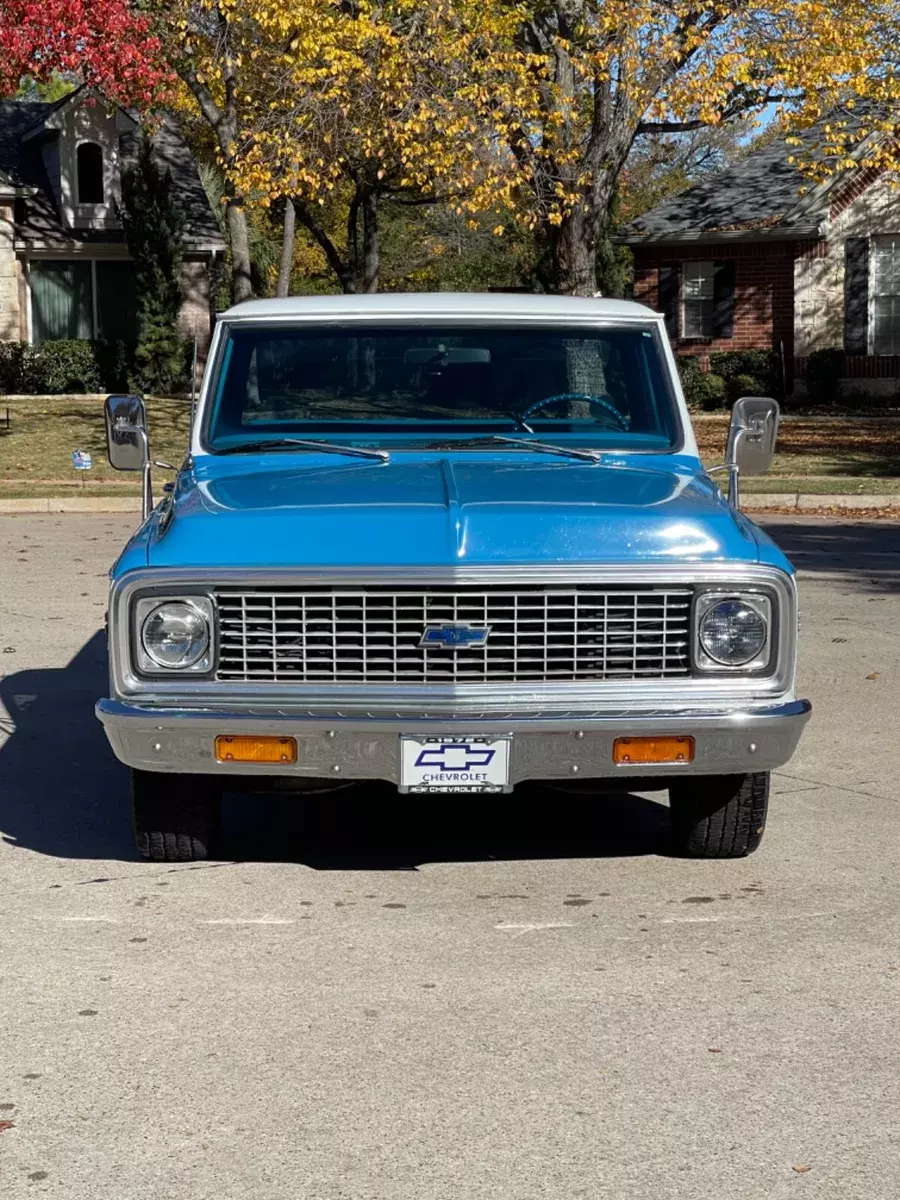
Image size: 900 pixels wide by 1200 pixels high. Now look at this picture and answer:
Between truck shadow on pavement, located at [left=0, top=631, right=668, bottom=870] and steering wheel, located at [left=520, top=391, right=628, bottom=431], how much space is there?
1.48 meters

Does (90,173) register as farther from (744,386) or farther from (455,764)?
(455,764)

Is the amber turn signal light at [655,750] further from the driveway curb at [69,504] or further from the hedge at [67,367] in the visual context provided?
the hedge at [67,367]

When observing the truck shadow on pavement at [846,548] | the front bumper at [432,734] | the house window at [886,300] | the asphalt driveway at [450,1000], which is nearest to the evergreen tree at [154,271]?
the house window at [886,300]

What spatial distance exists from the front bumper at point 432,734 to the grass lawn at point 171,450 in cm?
1515

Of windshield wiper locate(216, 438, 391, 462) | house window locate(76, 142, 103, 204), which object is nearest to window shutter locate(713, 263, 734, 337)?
house window locate(76, 142, 103, 204)

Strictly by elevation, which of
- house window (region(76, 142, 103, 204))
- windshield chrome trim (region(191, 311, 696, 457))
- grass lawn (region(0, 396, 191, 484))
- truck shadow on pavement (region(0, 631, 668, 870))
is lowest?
grass lawn (region(0, 396, 191, 484))

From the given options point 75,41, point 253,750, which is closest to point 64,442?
point 75,41

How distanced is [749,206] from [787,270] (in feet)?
6.12

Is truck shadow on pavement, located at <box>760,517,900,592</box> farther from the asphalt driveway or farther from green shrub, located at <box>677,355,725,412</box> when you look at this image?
green shrub, located at <box>677,355,725,412</box>

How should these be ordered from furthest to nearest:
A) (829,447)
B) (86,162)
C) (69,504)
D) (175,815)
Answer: (86,162)
(829,447)
(69,504)
(175,815)

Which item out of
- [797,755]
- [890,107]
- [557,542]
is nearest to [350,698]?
[557,542]

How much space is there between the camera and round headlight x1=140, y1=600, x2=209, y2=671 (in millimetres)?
5719

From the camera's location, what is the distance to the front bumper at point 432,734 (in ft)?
18.4

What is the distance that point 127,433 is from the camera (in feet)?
24.2
